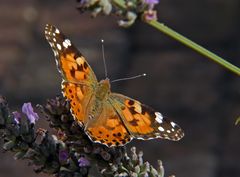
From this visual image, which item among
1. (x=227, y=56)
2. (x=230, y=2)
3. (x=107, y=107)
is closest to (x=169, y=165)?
(x=227, y=56)

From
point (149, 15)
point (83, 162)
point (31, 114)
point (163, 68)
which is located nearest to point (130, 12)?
point (149, 15)

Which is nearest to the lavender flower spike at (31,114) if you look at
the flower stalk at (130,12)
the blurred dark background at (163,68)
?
the flower stalk at (130,12)

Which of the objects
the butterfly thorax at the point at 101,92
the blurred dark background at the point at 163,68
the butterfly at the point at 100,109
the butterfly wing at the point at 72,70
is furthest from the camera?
the blurred dark background at the point at 163,68

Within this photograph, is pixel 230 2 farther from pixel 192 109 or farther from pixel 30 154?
pixel 30 154

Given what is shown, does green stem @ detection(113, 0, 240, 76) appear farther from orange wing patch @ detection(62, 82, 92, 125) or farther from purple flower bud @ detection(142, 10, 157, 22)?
orange wing patch @ detection(62, 82, 92, 125)

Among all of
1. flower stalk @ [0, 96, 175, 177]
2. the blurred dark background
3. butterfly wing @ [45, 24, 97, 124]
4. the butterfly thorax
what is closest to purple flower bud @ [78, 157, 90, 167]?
flower stalk @ [0, 96, 175, 177]

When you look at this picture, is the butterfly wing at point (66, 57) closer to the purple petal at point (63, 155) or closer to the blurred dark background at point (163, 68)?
the purple petal at point (63, 155)
